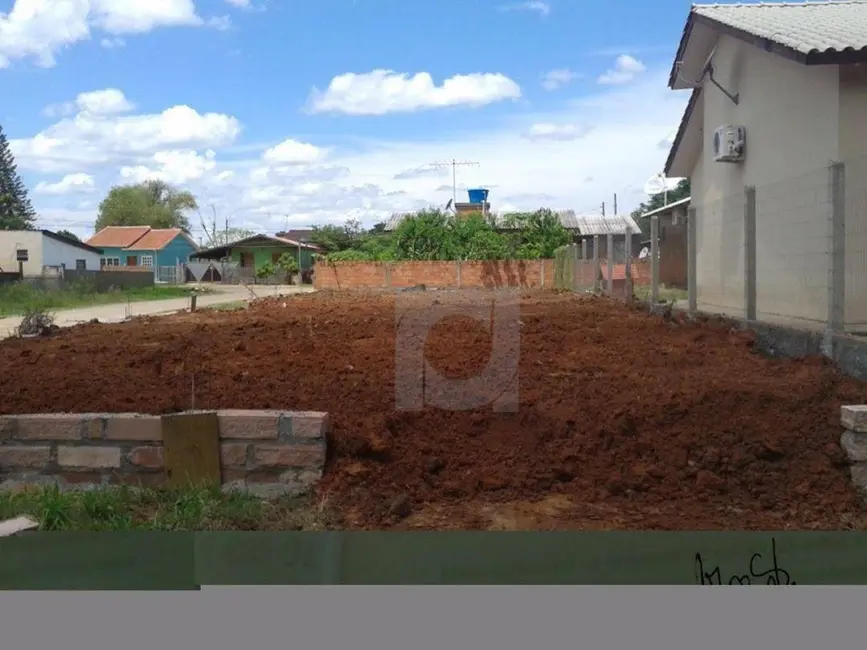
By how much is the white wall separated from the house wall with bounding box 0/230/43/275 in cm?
40

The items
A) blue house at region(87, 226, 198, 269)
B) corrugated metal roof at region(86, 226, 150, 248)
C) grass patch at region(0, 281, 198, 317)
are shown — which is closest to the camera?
grass patch at region(0, 281, 198, 317)

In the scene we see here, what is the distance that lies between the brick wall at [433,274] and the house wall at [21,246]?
894 cm

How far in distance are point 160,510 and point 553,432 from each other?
169 centimetres

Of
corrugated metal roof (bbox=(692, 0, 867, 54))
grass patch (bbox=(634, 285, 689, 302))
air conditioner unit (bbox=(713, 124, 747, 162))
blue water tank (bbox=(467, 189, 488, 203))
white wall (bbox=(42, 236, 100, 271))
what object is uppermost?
corrugated metal roof (bbox=(692, 0, 867, 54))

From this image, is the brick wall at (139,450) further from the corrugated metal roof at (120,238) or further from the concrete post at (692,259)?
the corrugated metal roof at (120,238)

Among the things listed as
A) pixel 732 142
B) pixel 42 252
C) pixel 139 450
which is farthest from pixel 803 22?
pixel 42 252

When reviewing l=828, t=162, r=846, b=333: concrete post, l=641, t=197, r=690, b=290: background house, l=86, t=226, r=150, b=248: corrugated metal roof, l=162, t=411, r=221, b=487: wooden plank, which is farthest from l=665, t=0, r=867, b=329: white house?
l=86, t=226, r=150, b=248: corrugated metal roof

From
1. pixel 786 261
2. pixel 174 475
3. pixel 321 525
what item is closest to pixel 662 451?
pixel 321 525

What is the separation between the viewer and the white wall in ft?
64.5

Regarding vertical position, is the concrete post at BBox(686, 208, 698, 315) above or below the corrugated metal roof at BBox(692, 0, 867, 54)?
below

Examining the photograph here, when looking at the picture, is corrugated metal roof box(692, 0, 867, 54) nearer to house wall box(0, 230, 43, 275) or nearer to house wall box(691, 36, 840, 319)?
house wall box(691, 36, 840, 319)

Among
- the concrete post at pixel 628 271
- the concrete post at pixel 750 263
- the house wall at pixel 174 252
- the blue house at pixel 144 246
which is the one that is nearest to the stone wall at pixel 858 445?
the concrete post at pixel 750 263

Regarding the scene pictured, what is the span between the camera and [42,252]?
19.7m

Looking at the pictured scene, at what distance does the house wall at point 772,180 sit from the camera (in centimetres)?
638
